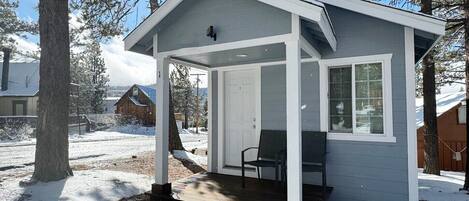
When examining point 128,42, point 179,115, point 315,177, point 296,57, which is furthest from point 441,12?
point 179,115

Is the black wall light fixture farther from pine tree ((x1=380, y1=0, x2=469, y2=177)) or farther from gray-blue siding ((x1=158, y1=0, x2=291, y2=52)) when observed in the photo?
pine tree ((x1=380, y1=0, x2=469, y2=177))

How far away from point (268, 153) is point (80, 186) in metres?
3.43

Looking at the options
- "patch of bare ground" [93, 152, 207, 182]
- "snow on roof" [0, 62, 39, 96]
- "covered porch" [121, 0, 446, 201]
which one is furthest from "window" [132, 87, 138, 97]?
"covered porch" [121, 0, 446, 201]

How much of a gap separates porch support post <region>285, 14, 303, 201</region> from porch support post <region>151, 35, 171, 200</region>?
2.19m

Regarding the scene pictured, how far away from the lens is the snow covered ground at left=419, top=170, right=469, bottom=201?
17.6 feet

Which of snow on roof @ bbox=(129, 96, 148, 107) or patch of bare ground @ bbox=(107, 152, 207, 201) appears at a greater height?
snow on roof @ bbox=(129, 96, 148, 107)

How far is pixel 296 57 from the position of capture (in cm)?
377

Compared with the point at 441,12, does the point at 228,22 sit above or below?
below

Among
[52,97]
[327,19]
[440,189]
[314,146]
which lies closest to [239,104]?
[314,146]

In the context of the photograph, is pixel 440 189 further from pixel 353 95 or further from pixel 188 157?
pixel 188 157

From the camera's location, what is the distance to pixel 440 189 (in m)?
6.01

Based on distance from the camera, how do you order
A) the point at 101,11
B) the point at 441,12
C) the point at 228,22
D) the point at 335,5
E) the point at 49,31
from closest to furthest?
the point at 228,22, the point at 335,5, the point at 49,31, the point at 441,12, the point at 101,11

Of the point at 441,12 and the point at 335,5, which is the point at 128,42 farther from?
the point at 441,12

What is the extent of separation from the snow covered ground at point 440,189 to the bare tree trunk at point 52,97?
6630 millimetres
